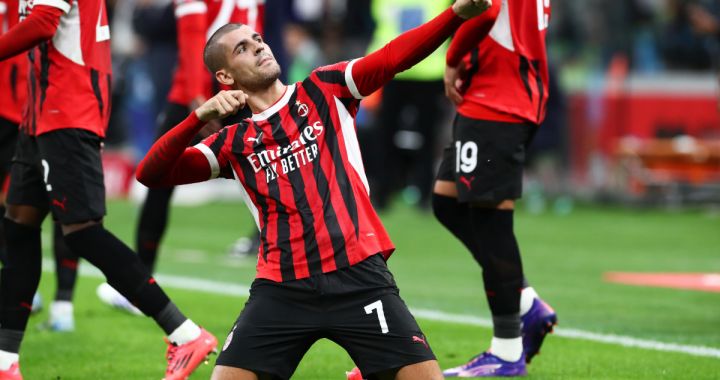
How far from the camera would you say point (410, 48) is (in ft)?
14.2

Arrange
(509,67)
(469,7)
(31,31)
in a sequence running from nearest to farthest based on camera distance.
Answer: (469,7)
(31,31)
(509,67)

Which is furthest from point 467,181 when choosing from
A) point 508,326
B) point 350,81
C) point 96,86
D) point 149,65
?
point 149,65

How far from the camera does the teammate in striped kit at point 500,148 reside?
5383 mm

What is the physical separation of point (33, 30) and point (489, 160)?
196 centimetres

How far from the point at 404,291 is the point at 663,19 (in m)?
12.9

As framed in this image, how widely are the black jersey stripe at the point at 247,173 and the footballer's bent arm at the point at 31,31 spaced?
3.60 ft

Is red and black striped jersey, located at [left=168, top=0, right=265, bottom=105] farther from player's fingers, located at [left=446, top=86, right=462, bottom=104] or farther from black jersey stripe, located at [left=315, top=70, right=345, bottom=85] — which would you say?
black jersey stripe, located at [left=315, top=70, right=345, bottom=85]

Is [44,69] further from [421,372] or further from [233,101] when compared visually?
[421,372]

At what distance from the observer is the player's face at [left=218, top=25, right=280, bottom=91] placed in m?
4.52

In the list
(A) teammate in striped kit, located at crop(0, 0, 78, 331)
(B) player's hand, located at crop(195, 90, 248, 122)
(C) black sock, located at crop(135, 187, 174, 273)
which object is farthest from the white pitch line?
(B) player's hand, located at crop(195, 90, 248, 122)

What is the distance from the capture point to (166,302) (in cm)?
530

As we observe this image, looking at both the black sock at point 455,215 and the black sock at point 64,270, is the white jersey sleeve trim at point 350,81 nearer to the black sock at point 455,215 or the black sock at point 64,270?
the black sock at point 455,215

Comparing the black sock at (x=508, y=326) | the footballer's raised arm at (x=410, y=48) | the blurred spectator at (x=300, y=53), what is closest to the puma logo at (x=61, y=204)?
the footballer's raised arm at (x=410, y=48)

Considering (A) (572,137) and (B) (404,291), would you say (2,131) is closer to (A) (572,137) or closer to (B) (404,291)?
(B) (404,291)
